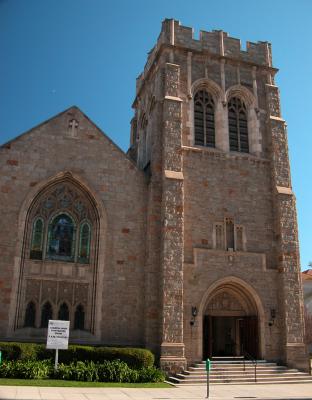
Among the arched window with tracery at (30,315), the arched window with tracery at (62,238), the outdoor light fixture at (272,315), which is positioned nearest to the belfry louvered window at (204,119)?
the arched window with tracery at (62,238)

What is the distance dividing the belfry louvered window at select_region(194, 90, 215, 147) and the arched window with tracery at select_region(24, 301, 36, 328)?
473 inches

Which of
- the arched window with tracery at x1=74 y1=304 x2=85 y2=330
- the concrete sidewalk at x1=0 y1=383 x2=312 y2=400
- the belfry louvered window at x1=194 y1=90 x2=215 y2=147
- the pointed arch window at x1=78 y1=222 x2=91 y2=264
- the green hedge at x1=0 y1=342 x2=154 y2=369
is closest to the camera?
the concrete sidewalk at x1=0 y1=383 x2=312 y2=400

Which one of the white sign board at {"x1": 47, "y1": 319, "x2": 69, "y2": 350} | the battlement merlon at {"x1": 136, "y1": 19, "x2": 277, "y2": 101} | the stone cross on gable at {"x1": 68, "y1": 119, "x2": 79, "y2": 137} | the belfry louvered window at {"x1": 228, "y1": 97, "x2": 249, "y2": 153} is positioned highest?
the battlement merlon at {"x1": 136, "y1": 19, "x2": 277, "y2": 101}

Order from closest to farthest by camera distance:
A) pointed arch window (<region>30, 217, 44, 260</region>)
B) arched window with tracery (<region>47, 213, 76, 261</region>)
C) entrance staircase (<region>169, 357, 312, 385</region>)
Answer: entrance staircase (<region>169, 357, 312, 385</region>), pointed arch window (<region>30, 217, 44, 260</region>), arched window with tracery (<region>47, 213, 76, 261</region>)

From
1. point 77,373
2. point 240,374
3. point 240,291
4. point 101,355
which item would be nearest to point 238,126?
point 240,291

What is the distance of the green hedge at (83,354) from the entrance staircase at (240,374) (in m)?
1.60

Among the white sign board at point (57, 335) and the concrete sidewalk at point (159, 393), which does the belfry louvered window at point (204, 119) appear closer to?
the white sign board at point (57, 335)

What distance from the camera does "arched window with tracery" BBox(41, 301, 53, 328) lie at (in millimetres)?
19469

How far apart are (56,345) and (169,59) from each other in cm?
1638

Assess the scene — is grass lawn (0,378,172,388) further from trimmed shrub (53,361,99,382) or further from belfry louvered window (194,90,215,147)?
belfry louvered window (194,90,215,147)

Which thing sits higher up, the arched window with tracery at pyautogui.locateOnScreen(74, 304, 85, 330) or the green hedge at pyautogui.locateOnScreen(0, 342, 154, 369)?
the arched window with tracery at pyautogui.locateOnScreen(74, 304, 85, 330)

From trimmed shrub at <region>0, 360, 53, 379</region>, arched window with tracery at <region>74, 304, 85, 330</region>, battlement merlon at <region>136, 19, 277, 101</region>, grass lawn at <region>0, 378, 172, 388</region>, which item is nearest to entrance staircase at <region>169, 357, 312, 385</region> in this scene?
grass lawn at <region>0, 378, 172, 388</region>

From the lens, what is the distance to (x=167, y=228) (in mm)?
21078

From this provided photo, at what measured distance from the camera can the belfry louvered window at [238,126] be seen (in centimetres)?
2519
